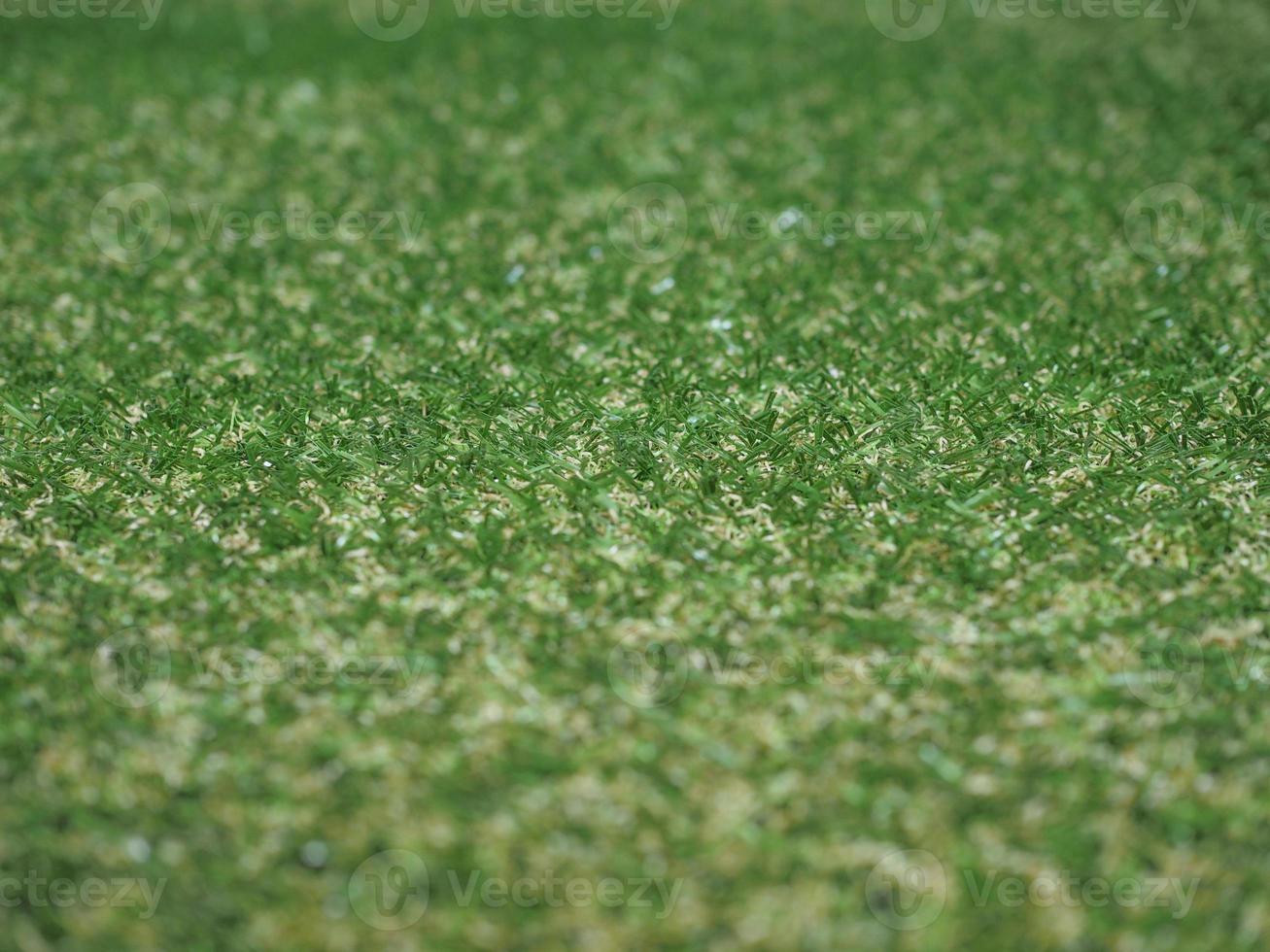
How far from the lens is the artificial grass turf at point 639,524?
1685 millimetres

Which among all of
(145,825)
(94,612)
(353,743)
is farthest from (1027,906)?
A: (94,612)

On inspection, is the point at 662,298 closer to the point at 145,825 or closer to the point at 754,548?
the point at 754,548

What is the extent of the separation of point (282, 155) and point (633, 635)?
2523mm

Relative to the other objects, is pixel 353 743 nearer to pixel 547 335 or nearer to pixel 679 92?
pixel 547 335

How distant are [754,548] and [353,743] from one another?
2.64ft

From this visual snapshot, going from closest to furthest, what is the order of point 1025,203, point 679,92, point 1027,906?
point 1027,906, point 1025,203, point 679,92

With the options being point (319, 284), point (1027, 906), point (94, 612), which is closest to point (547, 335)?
point (319, 284)

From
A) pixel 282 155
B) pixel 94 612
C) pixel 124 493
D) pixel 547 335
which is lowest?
pixel 94 612

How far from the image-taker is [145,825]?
170 centimetres

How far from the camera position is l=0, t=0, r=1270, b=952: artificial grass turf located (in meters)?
1.68

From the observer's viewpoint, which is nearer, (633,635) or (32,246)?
(633,635)

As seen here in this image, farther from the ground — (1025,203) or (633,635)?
(1025,203)

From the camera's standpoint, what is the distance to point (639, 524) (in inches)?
89.0

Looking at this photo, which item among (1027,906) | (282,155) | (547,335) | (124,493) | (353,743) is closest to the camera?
(1027,906)
